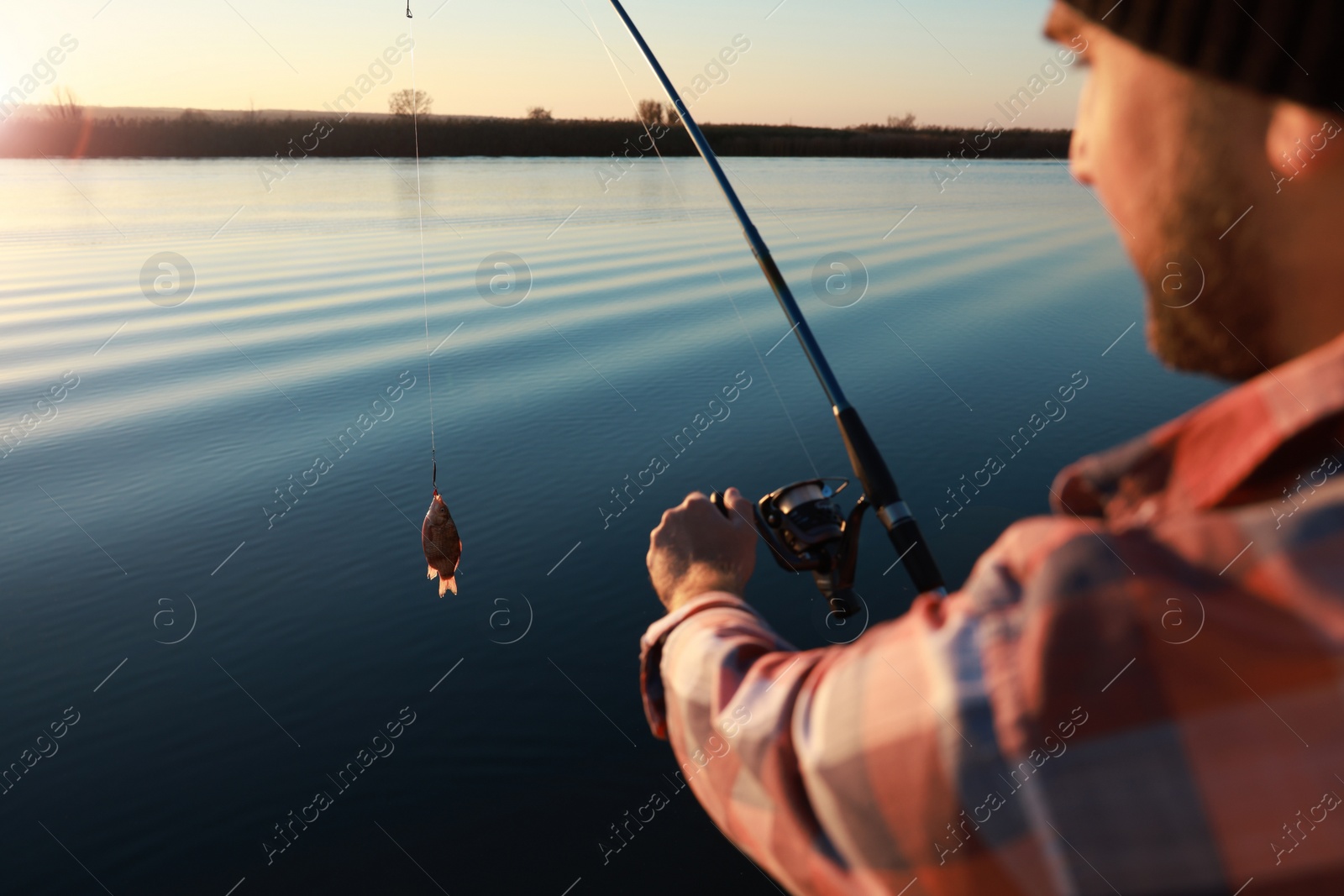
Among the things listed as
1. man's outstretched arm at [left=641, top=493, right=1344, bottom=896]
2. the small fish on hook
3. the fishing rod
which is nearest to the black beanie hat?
man's outstretched arm at [left=641, top=493, right=1344, bottom=896]

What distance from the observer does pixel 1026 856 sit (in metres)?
0.69

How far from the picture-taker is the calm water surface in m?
3.29

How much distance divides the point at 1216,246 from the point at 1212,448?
19 centimetres

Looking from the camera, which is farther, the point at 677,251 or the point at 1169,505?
the point at 677,251

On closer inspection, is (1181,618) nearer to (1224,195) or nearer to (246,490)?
(1224,195)

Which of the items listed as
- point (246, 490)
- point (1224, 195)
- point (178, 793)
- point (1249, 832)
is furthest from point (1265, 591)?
point (246, 490)

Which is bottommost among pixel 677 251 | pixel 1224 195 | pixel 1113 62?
pixel 677 251

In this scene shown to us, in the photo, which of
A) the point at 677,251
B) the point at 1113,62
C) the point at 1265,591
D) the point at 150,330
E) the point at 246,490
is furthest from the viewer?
the point at 677,251

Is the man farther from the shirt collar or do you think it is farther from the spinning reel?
the spinning reel

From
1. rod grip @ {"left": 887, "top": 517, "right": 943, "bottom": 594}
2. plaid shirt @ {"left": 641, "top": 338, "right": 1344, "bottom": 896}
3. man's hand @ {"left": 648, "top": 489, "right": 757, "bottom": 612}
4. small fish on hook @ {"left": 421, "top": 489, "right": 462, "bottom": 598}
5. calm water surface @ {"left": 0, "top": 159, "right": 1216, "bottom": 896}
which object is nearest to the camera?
plaid shirt @ {"left": 641, "top": 338, "right": 1344, "bottom": 896}

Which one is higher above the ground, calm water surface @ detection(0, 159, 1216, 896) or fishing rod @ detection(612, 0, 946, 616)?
fishing rod @ detection(612, 0, 946, 616)

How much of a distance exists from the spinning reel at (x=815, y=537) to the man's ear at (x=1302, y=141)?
1.66 m

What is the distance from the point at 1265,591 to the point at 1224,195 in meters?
0.36

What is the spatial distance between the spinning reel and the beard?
1533mm
